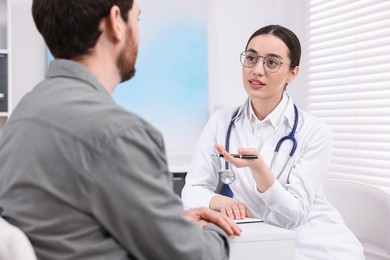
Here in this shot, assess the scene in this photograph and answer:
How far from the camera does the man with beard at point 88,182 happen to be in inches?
34.5

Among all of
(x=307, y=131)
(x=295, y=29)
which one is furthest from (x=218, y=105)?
(x=307, y=131)

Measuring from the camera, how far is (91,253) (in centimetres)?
91

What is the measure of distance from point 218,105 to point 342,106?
98cm

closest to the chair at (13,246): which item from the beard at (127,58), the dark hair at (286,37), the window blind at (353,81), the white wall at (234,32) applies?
the beard at (127,58)

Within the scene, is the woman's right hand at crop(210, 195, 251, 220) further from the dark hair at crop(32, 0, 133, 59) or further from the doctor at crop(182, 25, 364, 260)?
the dark hair at crop(32, 0, 133, 59)

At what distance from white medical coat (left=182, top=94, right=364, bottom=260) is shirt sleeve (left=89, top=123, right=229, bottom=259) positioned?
824mm

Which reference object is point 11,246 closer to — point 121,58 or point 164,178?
point 164,178

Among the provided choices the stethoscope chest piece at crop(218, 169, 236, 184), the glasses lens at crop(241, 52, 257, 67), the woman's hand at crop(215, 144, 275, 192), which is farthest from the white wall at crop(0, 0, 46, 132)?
the woman's hand at crop(215, 144, 275, 192)

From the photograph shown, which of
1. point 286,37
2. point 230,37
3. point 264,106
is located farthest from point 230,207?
point 230,37

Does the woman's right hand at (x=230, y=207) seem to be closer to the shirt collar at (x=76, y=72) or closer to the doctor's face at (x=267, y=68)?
the doctor's face at (x=267, y=68)

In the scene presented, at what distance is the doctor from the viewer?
5.72 ft

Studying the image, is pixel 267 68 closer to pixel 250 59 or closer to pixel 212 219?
pixel 250 59

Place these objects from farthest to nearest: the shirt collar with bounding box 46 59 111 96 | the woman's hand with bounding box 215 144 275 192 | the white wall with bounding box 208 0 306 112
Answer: the white wall with bounding box 208 0 306 112
the woman's hand with bounding box 215 144 275 192
the shirt collar with bounding box 46 59 111 96

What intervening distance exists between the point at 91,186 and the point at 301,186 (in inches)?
42.5
